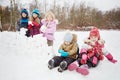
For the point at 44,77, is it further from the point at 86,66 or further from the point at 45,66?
the point at 86,66

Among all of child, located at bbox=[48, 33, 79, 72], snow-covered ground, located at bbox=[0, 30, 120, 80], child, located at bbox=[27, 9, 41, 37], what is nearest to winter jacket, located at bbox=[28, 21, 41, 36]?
child, located at bbox=[27, 9, 41, 37]

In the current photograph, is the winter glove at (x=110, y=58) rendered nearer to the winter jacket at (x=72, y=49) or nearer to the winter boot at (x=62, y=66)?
the winter jacket at (x=72, y=49)

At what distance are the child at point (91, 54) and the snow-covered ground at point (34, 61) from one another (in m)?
0.03

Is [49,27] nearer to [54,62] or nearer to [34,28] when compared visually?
[34,28]

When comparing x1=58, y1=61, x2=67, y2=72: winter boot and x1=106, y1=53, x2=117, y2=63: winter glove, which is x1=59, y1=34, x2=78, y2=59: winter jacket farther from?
x1=106, y1=53, x2=117, y2=63: winter glove

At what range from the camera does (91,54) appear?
1.33 m

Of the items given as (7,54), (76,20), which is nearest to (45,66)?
(7,54)

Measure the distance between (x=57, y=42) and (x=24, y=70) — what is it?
629 millimetres

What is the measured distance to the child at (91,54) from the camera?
4.22 feet

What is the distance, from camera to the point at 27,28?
1.93 m

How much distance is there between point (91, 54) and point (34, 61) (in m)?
0.40

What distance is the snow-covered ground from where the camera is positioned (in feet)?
4.12

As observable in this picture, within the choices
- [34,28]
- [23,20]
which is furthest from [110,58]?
[23,20]

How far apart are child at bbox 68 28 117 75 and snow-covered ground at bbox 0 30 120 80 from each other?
0.03 metres
